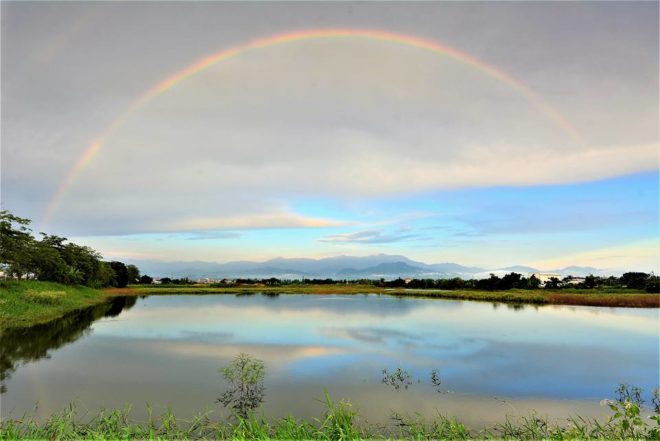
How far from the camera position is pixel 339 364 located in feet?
58.6

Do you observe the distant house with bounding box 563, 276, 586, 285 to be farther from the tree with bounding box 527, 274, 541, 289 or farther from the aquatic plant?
the aquatic plant

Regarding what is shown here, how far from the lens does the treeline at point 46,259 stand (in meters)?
39.1

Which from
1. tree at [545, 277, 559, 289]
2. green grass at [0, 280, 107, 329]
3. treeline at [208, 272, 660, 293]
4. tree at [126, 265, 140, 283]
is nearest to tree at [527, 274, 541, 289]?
treeline at [208, 272, 660, 293]

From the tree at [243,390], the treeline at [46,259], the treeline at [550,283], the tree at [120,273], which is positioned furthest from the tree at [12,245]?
the treeline at [550,283]

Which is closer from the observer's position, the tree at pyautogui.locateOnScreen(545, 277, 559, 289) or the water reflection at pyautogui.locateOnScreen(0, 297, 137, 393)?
the water reflection at pyautogui.locateOnScreen(0, 297, 137, 393)

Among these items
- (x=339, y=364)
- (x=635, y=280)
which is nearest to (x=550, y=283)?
(x=635, y=280)

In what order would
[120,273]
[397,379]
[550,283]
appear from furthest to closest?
[120,273] < [550,283] < [397,379]

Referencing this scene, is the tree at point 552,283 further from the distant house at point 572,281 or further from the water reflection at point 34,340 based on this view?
the water reflection at point 34,340

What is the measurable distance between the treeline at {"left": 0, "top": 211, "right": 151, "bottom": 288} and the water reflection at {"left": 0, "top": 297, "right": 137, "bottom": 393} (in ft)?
44.6

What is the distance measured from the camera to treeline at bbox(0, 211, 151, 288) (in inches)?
1538

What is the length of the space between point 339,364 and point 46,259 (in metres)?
47.4

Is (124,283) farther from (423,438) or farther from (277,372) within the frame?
(423,438)

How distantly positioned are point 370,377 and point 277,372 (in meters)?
3.83

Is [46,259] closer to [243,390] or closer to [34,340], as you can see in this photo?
[34,340]
